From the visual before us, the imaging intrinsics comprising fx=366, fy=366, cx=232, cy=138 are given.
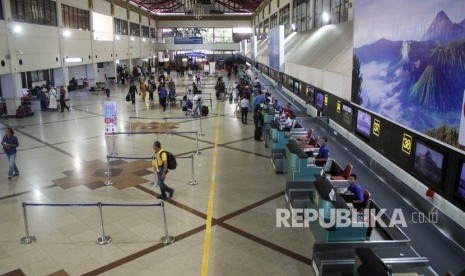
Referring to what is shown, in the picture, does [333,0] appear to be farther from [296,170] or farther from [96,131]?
[96,131]

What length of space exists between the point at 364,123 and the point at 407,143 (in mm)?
1933

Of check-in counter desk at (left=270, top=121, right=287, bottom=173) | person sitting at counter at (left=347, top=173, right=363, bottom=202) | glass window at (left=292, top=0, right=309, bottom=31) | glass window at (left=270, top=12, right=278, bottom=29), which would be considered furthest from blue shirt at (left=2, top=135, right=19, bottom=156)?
glass window at (left=270, top=12, right=278, bottom=29)

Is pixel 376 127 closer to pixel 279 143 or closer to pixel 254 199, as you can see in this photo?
pixel 254 199

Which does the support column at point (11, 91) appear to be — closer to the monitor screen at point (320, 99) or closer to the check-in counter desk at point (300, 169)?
the monitor screen at point (320, 99)

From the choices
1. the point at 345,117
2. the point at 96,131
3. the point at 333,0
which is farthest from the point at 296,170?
the point at 96,131

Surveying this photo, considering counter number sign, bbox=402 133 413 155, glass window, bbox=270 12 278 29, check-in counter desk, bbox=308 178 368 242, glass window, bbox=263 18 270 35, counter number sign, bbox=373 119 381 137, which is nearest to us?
counter number sign, bbox=402 133 413 155

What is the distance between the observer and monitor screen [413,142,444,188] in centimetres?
493

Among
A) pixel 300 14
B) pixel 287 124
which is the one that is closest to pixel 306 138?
pixel 287 124

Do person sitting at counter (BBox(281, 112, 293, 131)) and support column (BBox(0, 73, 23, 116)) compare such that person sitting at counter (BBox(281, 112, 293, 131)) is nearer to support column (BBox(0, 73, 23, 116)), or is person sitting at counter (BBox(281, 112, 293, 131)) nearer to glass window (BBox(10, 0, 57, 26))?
support column (BBox(0, 73, 23, 116))

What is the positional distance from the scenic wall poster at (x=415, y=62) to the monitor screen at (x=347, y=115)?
51.7 inches

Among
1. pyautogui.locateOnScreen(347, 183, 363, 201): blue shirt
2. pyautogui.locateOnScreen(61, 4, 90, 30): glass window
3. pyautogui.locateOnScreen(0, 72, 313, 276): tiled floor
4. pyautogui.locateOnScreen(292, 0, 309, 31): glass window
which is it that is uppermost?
pyautogui.locateOnScreen(61, 4, 90, 30): glass window

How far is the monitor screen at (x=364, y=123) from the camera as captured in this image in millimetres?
7316

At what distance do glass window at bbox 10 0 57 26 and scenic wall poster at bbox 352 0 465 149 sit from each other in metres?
21.3

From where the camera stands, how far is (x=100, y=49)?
3562cm
